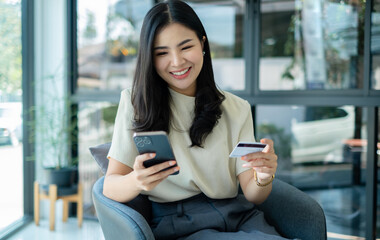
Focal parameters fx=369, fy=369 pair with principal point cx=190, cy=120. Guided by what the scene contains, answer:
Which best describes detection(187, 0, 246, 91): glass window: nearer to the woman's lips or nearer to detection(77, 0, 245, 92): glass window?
detection(77, 0, 245, 92): glass window

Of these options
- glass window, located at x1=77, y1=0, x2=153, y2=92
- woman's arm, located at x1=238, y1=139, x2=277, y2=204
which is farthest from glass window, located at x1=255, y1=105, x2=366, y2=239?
woman's arm, located at x1=238, y1=139, x2=277, y2=204

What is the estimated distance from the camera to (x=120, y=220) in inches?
48.9

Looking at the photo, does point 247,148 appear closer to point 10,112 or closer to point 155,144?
point 155,144

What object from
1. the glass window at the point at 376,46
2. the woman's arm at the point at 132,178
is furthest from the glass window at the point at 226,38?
the woman's arm at the point at 132,178

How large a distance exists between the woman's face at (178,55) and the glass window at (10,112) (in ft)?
5.82

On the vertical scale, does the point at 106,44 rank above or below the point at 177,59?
above

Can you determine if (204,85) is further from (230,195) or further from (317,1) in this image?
(317,1)

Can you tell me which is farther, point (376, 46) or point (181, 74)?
point (376, 46)

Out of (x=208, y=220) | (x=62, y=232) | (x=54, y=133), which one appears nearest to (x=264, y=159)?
(x=208, y=220)

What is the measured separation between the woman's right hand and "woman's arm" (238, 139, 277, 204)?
26 centimetres

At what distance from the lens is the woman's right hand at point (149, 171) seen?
116 centimetres

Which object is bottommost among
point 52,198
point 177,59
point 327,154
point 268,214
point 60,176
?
point 52,198

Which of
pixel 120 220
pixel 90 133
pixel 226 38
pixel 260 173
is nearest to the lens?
pixel 120 220

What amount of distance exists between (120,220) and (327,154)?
1988 mm
